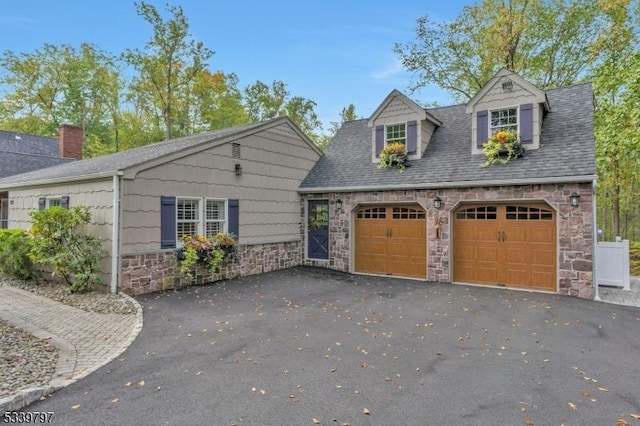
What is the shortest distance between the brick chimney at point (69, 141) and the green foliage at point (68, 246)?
12.9 meters

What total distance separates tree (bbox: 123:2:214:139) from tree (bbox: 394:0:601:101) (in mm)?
11905

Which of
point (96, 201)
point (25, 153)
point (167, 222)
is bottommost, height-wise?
point (167, 222)

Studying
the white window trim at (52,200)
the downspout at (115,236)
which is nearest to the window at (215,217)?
the downspout at (115,236)

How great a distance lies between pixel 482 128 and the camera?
9914 millimetres

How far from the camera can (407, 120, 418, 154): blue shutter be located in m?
10.9

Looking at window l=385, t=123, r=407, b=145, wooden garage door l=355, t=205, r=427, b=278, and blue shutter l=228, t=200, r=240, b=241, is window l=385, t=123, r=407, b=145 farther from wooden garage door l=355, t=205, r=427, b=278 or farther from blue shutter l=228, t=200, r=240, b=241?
blue shutter l=228, t=200, r=240, b=241

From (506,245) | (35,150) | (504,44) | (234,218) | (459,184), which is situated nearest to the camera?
(506,245)

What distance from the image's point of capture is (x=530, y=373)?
4.20 m

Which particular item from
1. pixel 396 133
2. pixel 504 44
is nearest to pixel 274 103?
pixel 504 44

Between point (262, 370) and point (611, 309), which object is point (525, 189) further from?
point (262, 370)

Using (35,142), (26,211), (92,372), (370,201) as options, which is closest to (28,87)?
(35,142)

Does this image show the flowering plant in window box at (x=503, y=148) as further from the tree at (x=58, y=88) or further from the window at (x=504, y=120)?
the tree at (x=58, y=88)

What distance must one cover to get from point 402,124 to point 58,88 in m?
25.8

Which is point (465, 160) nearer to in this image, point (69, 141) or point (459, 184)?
point (459, 184)
